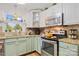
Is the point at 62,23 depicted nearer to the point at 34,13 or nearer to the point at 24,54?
the point at 34,13

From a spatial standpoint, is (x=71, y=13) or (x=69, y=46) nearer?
(x=69, y=46)

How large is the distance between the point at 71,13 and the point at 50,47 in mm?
574

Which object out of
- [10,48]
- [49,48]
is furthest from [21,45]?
[49,48]

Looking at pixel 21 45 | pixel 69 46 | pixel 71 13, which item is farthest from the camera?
pixel 71 13

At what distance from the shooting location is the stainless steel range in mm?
1658

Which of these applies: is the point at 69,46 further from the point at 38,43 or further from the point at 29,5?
the point at 29,5

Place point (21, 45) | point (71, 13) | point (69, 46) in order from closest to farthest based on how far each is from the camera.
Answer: point (69, 46) < point (21, 45) < point (71, 13)

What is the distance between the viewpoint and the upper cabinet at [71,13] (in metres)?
1.62

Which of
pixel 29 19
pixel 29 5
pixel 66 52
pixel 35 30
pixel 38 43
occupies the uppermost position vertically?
pixel 29 5

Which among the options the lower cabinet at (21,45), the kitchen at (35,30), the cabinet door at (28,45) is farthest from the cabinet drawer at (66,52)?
the cabinet door at (28,45)

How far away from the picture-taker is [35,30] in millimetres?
1680

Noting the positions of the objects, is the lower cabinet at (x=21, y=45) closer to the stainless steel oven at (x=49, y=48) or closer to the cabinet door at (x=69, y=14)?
the stainless steel oven at (x=49, y=48)

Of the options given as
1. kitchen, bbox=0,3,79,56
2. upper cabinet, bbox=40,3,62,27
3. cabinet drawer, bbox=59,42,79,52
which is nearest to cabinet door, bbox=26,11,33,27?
kitchen, bbox=0,3,79,56

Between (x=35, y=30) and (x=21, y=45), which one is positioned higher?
(x=35, y=30)
